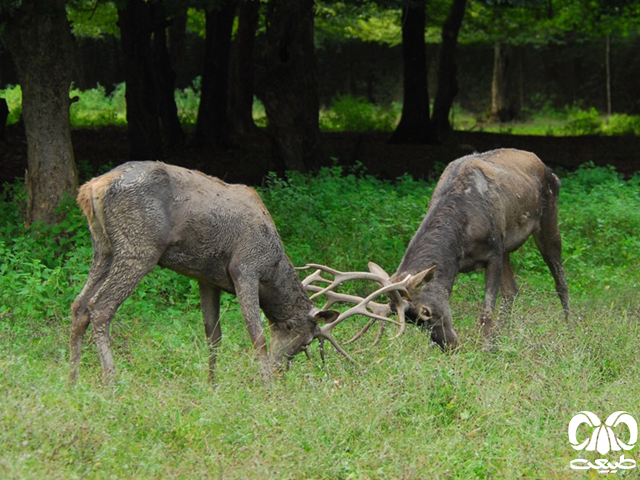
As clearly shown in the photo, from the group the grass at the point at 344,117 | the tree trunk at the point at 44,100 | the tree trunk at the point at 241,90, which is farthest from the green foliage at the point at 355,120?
the tree trunk at the point at 44,100

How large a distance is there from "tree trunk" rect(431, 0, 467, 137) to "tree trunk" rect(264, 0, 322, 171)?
7.46m

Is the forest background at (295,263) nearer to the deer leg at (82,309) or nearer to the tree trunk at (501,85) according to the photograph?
the deer leg at (82,309)

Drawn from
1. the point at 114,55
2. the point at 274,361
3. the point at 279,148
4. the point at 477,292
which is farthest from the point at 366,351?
the point at 114,55

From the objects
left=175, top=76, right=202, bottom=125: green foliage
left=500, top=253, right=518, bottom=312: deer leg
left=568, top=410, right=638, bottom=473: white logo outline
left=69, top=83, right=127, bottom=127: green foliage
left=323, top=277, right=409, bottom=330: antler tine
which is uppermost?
left=323, top=277, right=409, bottom=330: antler tine

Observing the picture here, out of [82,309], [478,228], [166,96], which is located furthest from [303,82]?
[82,309]

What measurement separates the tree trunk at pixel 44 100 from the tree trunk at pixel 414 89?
11.3 m

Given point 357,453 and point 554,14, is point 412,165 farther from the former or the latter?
point 357,453

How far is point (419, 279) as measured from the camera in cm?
826

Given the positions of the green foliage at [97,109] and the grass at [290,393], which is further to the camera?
the green foliage at [97,109]

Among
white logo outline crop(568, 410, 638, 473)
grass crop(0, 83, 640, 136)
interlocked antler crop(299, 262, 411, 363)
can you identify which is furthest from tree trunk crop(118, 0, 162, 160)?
white logo outline crop(568, 410, 638, 473)

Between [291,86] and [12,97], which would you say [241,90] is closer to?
[291,86]

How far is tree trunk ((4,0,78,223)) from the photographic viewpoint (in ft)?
37.4

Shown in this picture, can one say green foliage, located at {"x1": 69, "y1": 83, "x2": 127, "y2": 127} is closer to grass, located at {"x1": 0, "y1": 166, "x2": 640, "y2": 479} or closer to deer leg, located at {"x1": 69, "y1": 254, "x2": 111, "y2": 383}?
grass, located at {"x1": 0, "y1": 166, "x2": 640, "y2": 479}

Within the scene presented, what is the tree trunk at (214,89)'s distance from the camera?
19.7 m
